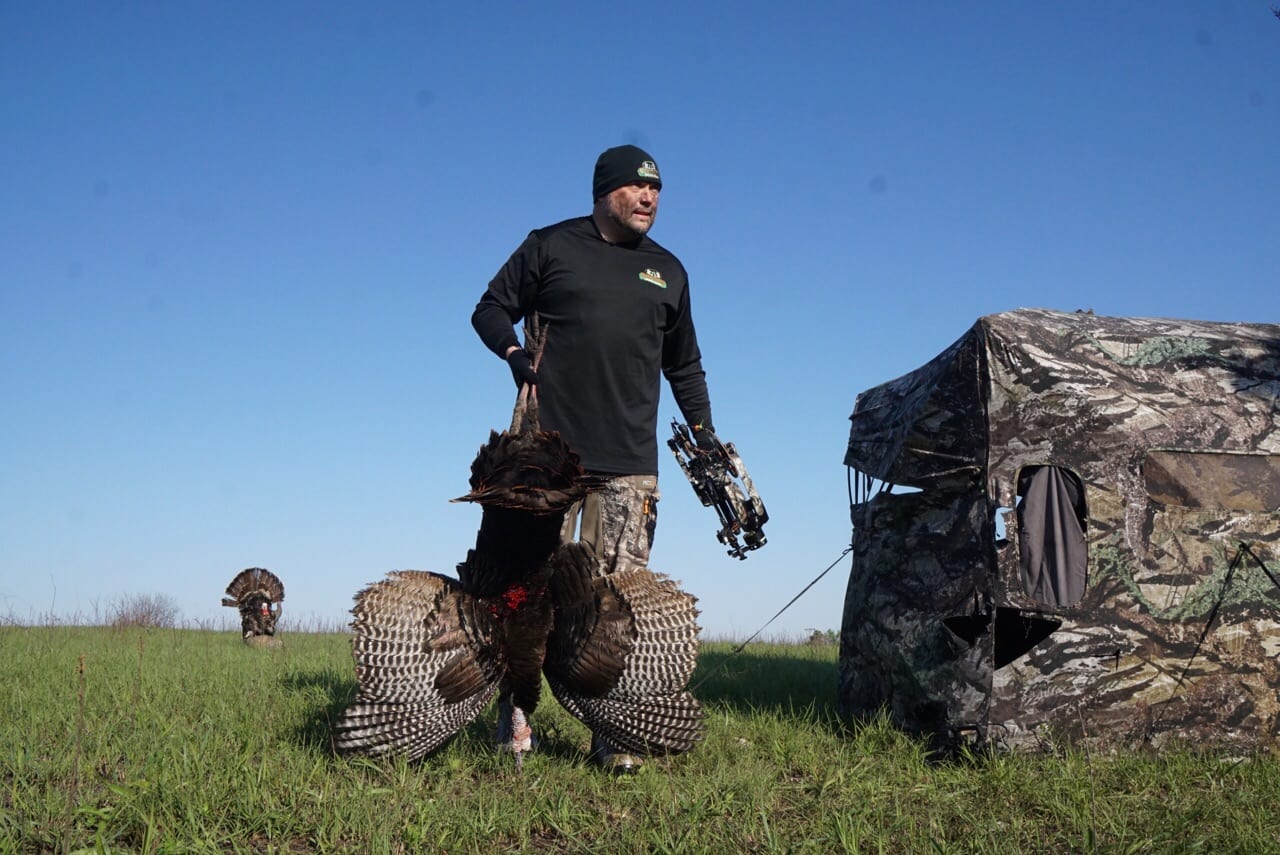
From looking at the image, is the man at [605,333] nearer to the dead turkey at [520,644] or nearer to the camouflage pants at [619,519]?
the camouflage pants at [619,519]

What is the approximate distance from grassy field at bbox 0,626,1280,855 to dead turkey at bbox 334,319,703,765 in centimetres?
23

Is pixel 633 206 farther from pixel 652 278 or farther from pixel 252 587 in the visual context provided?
pixel 252 587

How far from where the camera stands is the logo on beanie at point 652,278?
6.04 metres

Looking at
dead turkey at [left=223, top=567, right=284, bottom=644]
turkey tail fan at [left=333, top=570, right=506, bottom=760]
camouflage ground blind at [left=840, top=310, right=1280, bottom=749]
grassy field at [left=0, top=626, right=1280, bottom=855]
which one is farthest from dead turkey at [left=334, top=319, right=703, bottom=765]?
dead turkey at [left=223, top=567, right=284, bottom=644]

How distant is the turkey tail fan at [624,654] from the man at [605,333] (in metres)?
0.43

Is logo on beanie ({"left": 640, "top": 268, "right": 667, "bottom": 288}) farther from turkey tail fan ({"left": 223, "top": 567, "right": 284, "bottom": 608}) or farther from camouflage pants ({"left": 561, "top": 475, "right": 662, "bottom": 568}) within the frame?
turkey tail fan ({"left": 223, "top": 567, "right": 284, "bottom": 608})

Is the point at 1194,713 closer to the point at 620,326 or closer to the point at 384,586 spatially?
the point at 620,326

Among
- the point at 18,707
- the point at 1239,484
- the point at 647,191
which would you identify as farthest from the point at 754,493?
the point at 18,707

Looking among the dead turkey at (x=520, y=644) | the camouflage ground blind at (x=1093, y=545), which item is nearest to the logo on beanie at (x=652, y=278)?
the dead turkey at (x=520, y=644)

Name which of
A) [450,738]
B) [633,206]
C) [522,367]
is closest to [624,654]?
[450,738]

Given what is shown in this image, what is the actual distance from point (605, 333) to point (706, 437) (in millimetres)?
1247

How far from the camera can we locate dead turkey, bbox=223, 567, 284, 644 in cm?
1334

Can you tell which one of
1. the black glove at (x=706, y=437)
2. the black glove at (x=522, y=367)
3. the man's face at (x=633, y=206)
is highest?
A: the man's face at (x=633, y=206)

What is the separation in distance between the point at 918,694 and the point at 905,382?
7.33 feet
